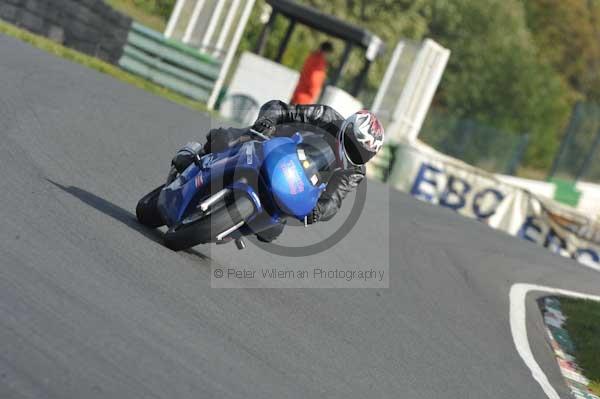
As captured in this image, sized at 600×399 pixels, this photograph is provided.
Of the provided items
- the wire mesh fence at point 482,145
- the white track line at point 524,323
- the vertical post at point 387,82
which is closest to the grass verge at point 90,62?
the vertical post at point 387,82

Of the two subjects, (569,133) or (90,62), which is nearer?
(90,62)

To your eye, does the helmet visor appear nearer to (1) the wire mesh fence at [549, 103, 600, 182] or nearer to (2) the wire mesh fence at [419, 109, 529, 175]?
(1) the wire mesh fence at [549, 103, 600, 182]

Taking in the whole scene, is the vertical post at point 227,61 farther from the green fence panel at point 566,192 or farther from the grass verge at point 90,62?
the green fence panel at point 566,192

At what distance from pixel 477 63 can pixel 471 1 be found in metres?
3.01

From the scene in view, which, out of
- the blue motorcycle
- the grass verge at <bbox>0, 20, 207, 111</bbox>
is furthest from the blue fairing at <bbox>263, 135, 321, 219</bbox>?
the grass verge at <bbox>0, 20, 207, 111</bbox>

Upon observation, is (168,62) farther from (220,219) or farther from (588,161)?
(220,219)

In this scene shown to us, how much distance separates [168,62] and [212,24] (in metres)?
1.52

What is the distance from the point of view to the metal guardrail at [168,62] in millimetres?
21766

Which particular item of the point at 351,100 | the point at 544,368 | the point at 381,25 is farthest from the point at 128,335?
the point at 381,25

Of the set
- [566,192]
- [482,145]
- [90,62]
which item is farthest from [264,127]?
[482,145]

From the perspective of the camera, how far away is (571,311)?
487 inches

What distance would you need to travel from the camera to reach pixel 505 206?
2103cm

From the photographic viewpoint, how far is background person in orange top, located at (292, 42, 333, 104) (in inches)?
781

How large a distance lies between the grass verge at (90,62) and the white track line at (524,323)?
Result: 8002mm
